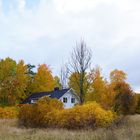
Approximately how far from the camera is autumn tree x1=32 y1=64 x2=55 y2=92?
7250 cm

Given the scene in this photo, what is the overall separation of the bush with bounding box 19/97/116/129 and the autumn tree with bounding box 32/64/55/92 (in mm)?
35450

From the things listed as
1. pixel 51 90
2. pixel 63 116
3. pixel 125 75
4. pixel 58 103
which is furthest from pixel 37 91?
pixel 63 116

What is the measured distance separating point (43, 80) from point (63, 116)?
40482 millimetres

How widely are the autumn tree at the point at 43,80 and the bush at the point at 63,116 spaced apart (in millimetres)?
35450

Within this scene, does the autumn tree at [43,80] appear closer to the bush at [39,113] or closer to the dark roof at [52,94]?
the dark roof at [52,94]

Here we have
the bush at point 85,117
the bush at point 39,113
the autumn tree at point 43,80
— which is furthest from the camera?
the autumn tree at point 43,80

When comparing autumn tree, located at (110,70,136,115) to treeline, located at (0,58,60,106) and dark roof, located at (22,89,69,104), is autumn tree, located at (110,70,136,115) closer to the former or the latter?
dark roof, located at (22,89,69,104)

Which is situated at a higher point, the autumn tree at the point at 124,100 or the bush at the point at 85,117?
the autumn tree at the point at 124,100

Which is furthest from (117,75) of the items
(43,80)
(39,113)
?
(39,113)

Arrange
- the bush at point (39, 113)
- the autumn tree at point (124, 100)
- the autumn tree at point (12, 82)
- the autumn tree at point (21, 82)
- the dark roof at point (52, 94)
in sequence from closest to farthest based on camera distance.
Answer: the bush at point (39, 113), the autumn tree at point (124, 100), the dark roof at point (52, 94), the autumn tree at point (12, 82), the autumn tree at point (21, 82)

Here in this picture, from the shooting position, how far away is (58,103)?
37.3m

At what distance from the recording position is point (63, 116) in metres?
32.7

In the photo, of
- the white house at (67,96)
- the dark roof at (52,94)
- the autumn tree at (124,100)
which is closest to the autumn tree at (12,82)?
the dark roof at (52,94)

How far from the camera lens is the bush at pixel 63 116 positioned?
31438 millimetres
